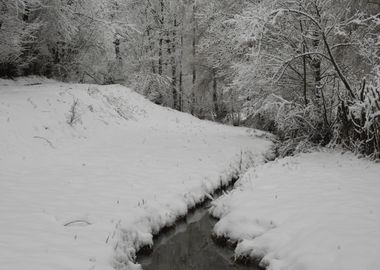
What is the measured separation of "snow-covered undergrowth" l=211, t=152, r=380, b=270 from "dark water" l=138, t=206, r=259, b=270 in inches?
12.2

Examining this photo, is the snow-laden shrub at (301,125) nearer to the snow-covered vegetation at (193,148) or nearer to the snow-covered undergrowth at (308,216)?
the snow-covered vegetation at (193,148)

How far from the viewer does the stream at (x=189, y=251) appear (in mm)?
7547

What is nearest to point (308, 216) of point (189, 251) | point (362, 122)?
point (189, 251)

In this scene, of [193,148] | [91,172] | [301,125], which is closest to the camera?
[91,172]

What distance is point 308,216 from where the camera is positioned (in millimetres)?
7570

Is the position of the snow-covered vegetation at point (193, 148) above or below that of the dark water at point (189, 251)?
above

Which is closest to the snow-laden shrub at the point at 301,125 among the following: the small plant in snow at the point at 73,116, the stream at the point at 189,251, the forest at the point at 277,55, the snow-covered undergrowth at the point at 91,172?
the forest at the point at 277,55

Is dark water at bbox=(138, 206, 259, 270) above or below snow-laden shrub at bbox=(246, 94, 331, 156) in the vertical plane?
below

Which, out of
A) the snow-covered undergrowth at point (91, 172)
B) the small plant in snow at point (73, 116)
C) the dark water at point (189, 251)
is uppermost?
the small plant in snow at point (73, 116)

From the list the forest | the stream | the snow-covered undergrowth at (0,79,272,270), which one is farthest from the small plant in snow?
the stream

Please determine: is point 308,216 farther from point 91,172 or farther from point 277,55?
point 277,55

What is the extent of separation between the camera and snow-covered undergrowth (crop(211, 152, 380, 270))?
6000mm

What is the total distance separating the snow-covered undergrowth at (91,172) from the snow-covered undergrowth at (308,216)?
1.52 meters

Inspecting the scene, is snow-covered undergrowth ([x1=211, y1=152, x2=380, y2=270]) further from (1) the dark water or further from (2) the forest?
(2) the forest
